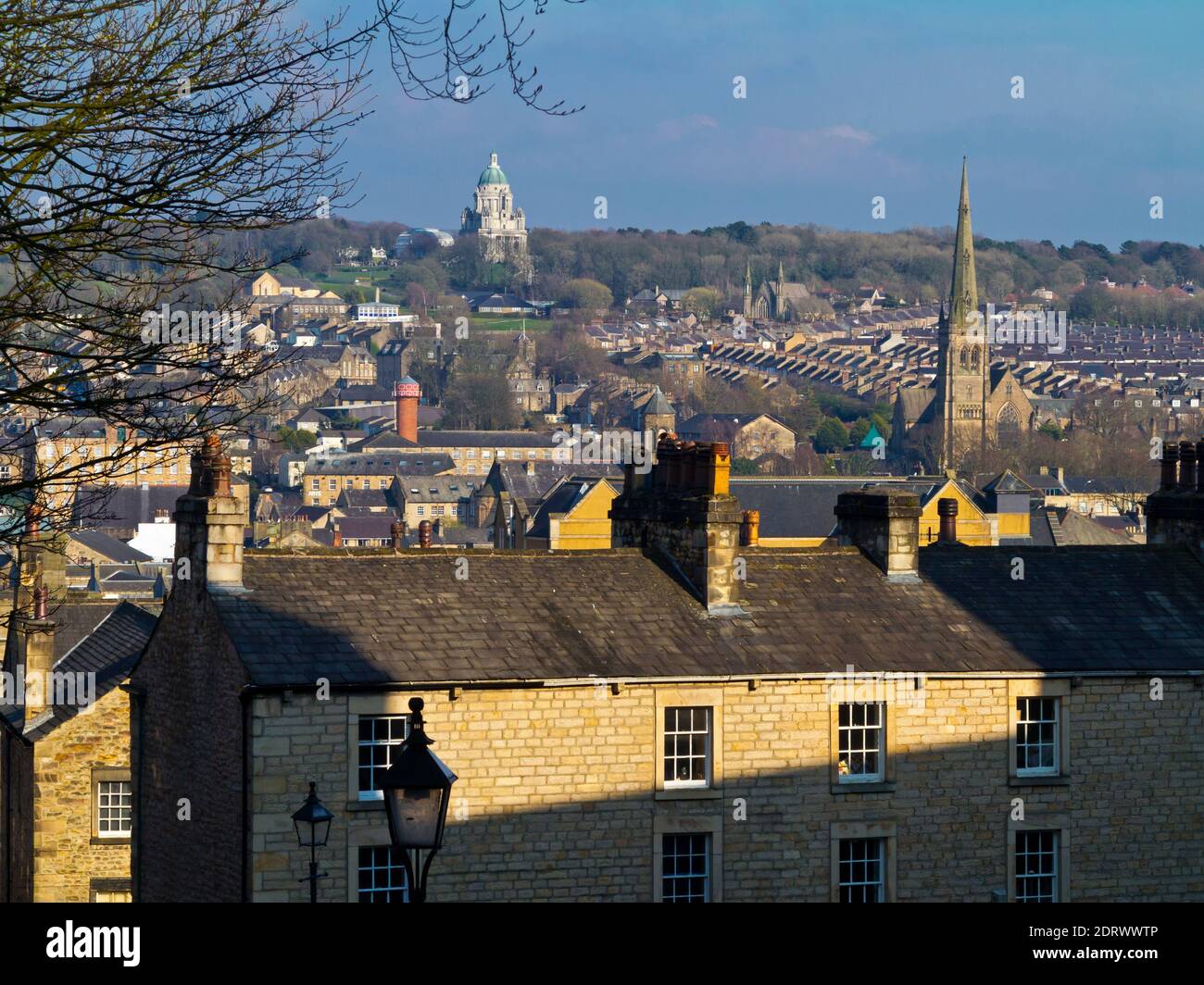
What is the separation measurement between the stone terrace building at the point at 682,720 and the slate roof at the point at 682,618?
4cm

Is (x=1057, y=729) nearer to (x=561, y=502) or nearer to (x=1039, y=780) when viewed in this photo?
(x=1039, y=780)

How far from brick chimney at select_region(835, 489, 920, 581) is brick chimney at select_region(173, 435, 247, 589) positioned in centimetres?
800

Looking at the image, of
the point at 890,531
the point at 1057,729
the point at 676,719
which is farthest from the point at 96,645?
the point at 1057,729

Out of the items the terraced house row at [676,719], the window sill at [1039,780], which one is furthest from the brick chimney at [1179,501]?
the window sill at [1039,780]

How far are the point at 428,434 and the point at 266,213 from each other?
182 meters

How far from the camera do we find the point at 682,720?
23109 millimetres

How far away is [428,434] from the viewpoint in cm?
19688

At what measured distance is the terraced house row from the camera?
21516 millimetres

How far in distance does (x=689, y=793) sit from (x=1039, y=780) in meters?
4.35

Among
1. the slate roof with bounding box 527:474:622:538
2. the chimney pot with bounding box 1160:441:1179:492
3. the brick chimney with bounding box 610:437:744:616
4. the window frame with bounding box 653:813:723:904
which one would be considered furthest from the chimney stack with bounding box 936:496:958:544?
the slate roof with bounding box 527:474:622:538

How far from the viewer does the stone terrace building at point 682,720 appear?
21.5 m

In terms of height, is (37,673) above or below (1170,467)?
below
